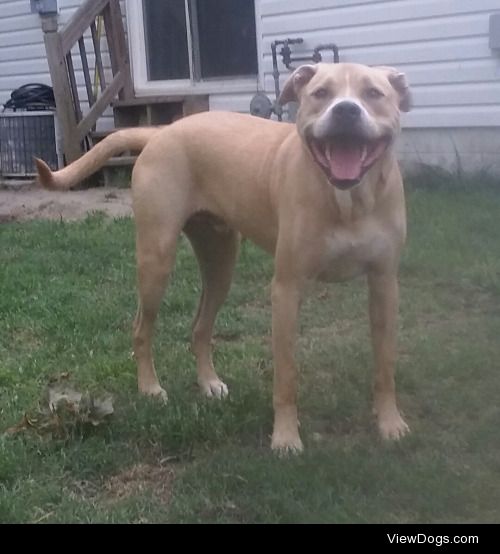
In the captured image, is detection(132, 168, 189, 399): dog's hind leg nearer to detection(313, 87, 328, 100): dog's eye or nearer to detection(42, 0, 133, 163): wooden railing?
detection(313, 87, 328, 100): dog's eye

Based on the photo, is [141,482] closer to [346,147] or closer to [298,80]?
[346,147]

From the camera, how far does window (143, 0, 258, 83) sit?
1072 centimetres

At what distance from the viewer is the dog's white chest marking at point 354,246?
12.8 feet

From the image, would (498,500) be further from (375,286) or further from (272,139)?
(272,139)

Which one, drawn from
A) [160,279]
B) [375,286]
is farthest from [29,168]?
[375,286]

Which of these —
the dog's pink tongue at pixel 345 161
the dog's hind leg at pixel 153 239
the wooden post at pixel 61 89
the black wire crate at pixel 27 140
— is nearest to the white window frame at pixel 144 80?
the wooden post at pixel 61 89

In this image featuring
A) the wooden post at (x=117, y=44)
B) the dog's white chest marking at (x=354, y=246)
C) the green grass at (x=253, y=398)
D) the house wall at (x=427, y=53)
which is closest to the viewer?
the green grass at (x=253, y=398)

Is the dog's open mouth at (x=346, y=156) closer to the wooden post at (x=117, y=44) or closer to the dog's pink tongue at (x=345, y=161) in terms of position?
the dog's pink tongue at (x=345, y=161)

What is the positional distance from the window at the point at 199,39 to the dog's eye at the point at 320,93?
6.93m

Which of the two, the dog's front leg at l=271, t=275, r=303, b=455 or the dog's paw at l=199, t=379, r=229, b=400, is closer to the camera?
the dog's front leg at l=271, t=275, r=303, b=455

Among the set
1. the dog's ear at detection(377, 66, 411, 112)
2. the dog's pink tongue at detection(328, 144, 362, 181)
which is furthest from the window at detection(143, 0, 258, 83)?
the dog's pink tongue at detection(328, 144, 362, 181)

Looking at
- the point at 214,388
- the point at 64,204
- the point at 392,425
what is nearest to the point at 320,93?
the point at 392,425

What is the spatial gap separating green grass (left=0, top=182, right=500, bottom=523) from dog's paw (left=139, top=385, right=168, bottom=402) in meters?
0.06

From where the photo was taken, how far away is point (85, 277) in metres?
6.80
